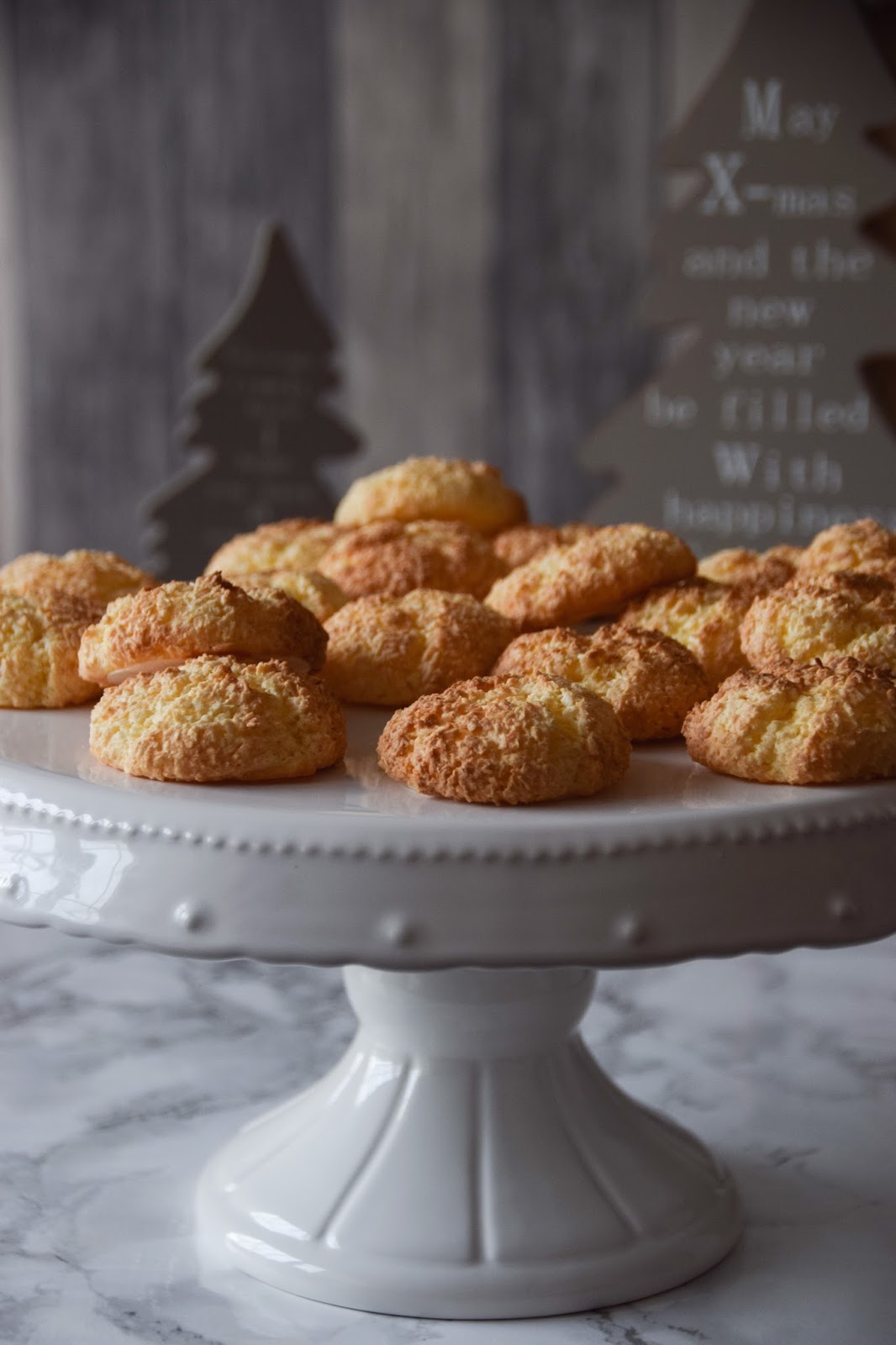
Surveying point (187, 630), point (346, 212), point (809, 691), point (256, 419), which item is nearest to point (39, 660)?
point (187, 630)

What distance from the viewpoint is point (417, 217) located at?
137 inches

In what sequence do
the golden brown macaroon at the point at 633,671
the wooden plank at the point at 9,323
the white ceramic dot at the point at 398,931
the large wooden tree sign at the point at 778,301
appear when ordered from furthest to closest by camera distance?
1. the wooden plank at the point at 9,323
2. the large wooden tree sign at the point at 778,301
3. the golden brown macaroon at the point at 633,671
4. the white ceramic dot at the point at 398,931

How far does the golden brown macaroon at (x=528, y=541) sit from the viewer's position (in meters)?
1.29

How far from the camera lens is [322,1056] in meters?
1.72

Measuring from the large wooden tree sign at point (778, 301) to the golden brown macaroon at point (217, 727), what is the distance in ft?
7.26

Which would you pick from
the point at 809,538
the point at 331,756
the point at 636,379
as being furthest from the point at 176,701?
the point at 636,379

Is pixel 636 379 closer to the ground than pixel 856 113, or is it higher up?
closer to the ground

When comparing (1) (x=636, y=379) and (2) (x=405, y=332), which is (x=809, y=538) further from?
(2) (x=405, y=332)

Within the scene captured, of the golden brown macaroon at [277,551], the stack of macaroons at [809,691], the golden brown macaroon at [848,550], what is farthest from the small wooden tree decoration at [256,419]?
the stack of macaroons at [809,691]

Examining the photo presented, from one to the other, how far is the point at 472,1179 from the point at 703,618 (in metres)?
0.50

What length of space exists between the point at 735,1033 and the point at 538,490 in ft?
6.16

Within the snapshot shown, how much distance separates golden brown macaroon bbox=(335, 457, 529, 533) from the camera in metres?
1.35

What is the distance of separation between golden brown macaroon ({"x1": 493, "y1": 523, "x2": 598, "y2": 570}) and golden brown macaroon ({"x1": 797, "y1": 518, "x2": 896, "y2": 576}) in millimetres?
182

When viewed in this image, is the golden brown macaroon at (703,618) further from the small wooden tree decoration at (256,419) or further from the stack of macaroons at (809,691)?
the small wooden tree decoration at (256,419)
